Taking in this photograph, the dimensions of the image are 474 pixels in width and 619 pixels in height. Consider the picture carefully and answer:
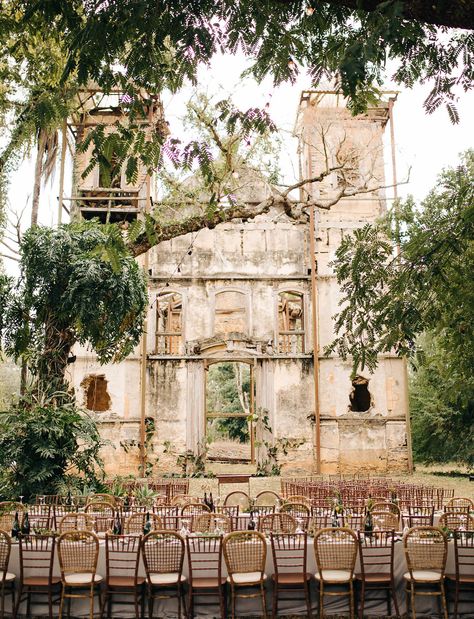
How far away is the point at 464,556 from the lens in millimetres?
6480

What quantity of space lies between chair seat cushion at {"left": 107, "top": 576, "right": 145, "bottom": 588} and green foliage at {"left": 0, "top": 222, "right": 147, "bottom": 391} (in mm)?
6689

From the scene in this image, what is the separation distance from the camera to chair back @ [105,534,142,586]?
6.39m

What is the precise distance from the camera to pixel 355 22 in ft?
13.8

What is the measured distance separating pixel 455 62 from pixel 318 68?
2.98 ft

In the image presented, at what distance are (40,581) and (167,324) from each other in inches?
623

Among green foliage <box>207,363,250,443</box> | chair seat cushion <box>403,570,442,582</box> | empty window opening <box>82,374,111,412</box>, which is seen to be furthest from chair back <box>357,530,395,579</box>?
green foliage <box>207,363,250,443</box>

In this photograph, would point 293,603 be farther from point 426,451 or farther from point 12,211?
point 426,451

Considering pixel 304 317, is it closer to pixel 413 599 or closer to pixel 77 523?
pixel 77 523

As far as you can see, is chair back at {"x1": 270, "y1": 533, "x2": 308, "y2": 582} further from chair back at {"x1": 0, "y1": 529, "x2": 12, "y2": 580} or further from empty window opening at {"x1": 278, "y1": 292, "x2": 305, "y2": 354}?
empty window opening at {"x1": 278, "y1": 292, "x2": 305, "y2": 354}

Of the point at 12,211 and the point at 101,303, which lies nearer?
the point at 101,303

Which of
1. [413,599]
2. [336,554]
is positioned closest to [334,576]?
[336,554]

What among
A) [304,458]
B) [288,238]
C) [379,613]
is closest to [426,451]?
[304,458]

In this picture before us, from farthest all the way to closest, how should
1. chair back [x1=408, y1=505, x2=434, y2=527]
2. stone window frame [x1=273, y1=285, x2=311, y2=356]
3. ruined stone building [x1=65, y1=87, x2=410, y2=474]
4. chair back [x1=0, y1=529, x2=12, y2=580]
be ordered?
stone window frame [x1=273, y1=285, x2=311, y2=356]
ruined stone building [x1=65, y1=87, x2=410, y2=474]
chair back [x1=408, y1=505, x2=434, y2=527]
chair back [x1=0, y1=529, x2=12, y2=580]

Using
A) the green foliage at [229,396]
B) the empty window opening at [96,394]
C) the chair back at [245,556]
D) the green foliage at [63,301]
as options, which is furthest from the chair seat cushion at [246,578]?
the green foliage at [229,396]
